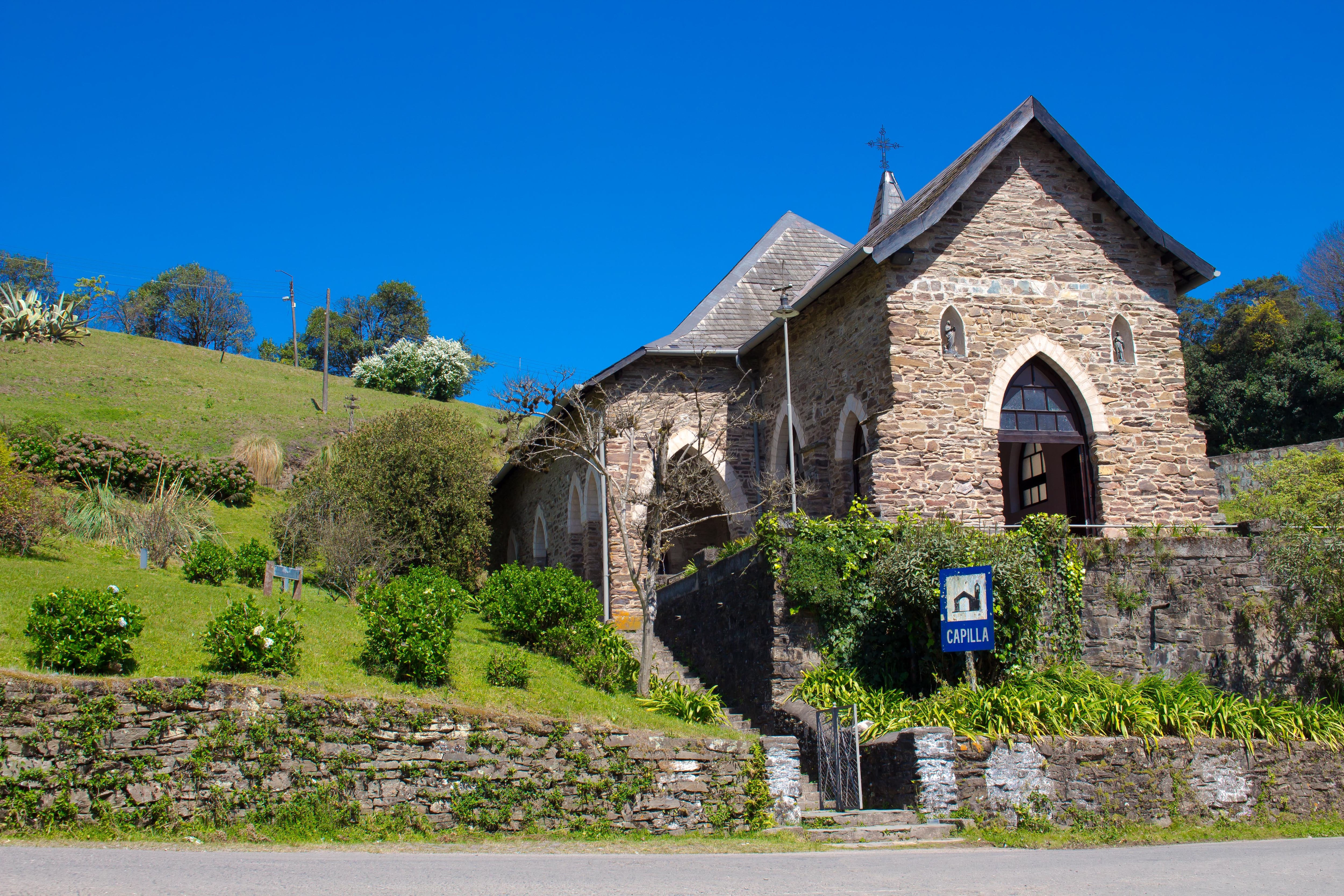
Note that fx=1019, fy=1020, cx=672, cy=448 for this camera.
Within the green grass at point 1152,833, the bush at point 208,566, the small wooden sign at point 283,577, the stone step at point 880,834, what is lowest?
the green grass at point 1152,833

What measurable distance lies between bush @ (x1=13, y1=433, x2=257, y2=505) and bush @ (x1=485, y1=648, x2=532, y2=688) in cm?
1210

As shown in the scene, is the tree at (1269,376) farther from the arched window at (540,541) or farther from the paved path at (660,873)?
the paved path at (660,873)

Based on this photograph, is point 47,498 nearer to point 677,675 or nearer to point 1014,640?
point 677,675

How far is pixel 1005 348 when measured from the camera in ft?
48.8

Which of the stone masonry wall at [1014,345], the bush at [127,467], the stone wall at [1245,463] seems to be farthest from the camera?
the stone wall at [1245,463]

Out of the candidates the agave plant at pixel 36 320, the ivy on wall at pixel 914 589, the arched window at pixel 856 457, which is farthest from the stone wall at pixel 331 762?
the agave plant at pixel 36 320

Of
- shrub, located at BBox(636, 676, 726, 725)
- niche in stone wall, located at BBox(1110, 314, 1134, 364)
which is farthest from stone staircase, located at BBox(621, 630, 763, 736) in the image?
niche in stone wall, located at BBox(1110, 314, 1134, 364)

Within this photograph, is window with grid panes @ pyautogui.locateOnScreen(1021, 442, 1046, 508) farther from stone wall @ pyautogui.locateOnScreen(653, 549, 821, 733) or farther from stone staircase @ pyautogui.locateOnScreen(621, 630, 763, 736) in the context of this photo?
stone staircase @ pyautogui.locateOnScreen(621, 630, 763, 736)

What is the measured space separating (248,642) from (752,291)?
12.9m

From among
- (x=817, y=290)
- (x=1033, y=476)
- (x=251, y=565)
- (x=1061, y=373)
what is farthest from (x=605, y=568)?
(x=1033, y=476)

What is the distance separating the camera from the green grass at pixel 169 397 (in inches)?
1209

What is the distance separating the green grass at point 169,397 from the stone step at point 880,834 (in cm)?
2302

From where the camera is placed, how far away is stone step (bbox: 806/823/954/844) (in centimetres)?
946

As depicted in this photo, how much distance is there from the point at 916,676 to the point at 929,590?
1.26m
